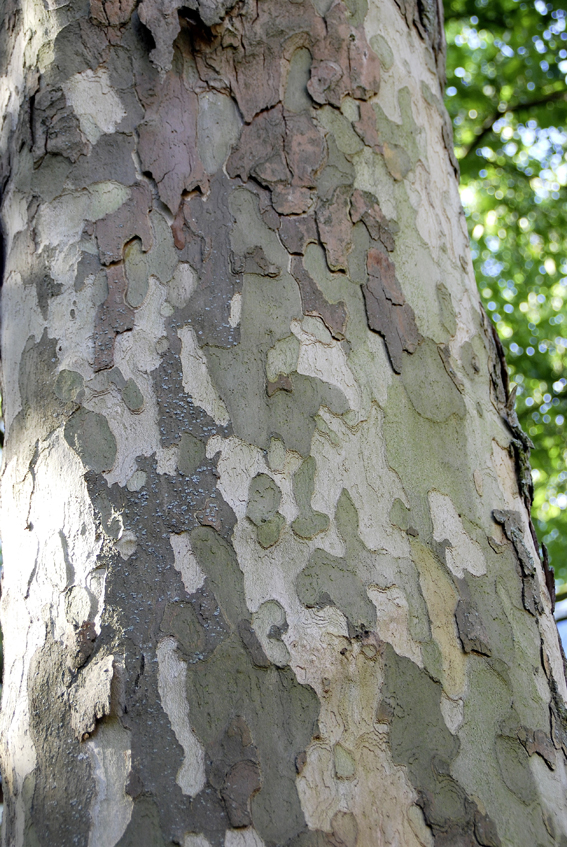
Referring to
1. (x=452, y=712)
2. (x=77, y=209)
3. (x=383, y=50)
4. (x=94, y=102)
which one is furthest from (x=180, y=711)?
(x=383, y=50)

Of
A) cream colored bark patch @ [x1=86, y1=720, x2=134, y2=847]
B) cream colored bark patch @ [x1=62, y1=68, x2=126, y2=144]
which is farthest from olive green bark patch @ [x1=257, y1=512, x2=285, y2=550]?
cream colored bark patch @ [x1=62, y1=68, x2=126, y2=144]

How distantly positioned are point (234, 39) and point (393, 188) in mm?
482

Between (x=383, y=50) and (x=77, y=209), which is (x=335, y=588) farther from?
(x=383, y=50)

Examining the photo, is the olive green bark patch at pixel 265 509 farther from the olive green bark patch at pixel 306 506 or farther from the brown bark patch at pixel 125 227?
the brown bark patch at pixel 125 227

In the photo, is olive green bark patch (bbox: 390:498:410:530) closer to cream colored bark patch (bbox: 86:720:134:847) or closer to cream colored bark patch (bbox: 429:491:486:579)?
cream colored bark patch (bbox: 429:491:486:579)

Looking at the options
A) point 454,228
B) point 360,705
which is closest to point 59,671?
point 360,705

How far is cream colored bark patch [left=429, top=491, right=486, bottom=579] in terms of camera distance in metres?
1.35

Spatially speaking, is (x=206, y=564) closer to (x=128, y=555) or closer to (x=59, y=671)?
(x=128, y=555)

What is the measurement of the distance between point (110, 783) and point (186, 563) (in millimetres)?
357

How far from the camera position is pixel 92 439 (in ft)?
4.20

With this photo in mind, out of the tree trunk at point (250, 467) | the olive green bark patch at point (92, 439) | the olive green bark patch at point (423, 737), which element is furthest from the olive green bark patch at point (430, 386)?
the olive green bark patch at point (92, 439)

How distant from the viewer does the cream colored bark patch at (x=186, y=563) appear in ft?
3.85

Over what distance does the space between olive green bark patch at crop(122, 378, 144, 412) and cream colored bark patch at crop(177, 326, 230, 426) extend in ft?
0.29

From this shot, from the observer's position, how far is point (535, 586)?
57.3 inches
